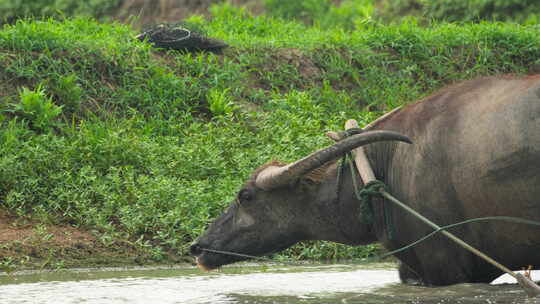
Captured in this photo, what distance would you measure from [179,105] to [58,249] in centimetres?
296

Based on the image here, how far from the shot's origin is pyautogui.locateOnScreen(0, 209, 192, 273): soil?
7.21 m

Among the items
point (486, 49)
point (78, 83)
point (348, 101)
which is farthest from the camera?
point (486, 49)

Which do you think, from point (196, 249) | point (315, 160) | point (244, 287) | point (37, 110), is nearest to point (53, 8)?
point (37, 110)

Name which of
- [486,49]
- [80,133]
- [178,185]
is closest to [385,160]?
[178,185]

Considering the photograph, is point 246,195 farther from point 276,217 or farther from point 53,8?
point 53,8

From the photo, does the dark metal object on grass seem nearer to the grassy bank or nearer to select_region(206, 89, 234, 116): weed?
the grassy bank

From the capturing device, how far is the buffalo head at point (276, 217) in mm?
5672

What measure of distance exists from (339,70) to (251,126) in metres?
1.86

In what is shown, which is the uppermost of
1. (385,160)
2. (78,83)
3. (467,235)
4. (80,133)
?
(78,83)

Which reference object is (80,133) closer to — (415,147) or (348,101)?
(348,101)

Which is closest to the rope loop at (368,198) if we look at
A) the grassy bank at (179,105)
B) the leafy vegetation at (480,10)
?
the grassy bank at (179,105)

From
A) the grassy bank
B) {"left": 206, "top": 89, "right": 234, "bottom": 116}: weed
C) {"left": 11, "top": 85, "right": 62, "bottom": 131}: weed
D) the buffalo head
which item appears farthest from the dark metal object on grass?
the buffalo head

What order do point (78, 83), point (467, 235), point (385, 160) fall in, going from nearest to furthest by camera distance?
point (467, 235) → point (385, 160) → point (78, 83)

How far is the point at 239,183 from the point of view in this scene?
8445 millimetres
